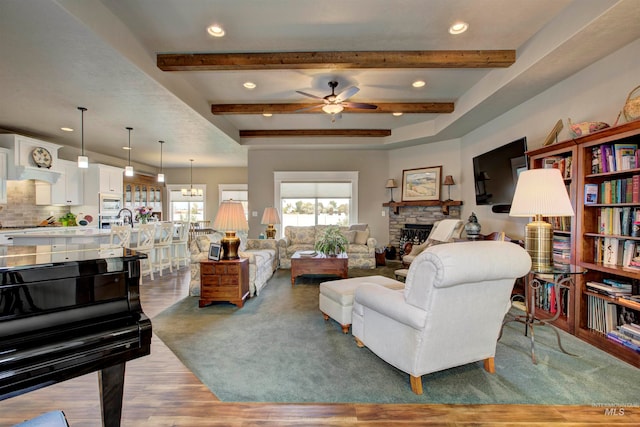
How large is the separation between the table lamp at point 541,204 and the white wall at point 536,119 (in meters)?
1.13

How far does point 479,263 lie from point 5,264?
7.74 ft

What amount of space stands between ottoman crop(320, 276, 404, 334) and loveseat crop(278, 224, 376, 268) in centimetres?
260

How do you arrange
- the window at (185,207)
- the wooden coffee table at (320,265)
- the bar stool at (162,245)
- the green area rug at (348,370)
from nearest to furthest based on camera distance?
1. the green area rug at (348,370)
2. the wooden coffee table at (320,265)
3. the bar stool at (162,245)
4. the window at (185,207)

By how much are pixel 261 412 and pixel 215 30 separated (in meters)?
3.11

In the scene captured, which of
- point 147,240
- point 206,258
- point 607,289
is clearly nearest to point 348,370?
point 607,289

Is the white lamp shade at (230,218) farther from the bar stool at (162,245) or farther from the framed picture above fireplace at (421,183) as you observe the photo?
the framed picture above fireplace at (421,183)

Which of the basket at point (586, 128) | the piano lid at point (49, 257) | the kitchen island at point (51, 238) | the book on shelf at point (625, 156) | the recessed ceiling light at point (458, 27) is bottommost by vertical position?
the kitchen island at point (51, 238)

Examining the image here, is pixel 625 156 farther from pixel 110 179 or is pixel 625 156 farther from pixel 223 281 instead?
pixel 110 179

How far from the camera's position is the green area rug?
5.94 ft

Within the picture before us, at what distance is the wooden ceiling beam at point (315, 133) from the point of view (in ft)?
19.8

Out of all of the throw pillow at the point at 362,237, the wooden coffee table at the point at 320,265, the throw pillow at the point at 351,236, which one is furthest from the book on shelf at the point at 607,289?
the throw pillow at the point at 351,236

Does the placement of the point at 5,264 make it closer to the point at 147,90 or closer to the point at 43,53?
the point at 43,53

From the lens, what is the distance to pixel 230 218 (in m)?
3.42

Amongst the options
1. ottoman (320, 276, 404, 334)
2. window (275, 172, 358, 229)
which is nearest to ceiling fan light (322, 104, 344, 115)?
ottoman (320, 276, 404, 334)
